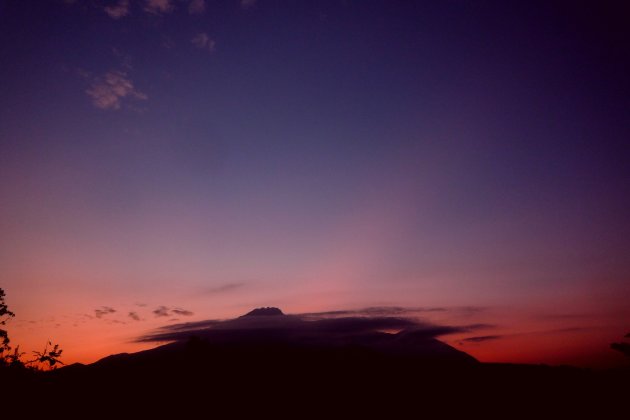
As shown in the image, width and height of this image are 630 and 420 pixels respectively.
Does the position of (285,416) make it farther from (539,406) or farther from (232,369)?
(539,406)

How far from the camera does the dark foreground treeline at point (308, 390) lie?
65.9 metres

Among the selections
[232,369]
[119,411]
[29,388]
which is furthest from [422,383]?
[29,388]

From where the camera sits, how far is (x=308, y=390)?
85312 millimetres

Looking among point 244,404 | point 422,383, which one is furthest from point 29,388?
point 422,383

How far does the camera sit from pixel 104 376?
9569 cm

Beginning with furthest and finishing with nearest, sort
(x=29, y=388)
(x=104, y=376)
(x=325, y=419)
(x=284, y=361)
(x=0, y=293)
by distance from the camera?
(x=284, y=361)
(x=104, y=376)
(x=325, y=419)
(x=29, y=388)
(x=0, y=293)

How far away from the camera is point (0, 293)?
42.9 m

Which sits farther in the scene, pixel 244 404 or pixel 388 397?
pixel 388 397

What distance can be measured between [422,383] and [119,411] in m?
69.2

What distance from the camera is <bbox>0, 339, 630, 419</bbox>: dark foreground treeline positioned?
216ft

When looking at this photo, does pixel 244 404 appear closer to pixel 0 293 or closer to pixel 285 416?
pixel 285 416

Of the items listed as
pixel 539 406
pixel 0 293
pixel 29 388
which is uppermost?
pixel 0 293

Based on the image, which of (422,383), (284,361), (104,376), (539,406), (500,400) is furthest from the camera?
(284,361)

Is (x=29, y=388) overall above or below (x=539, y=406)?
above
